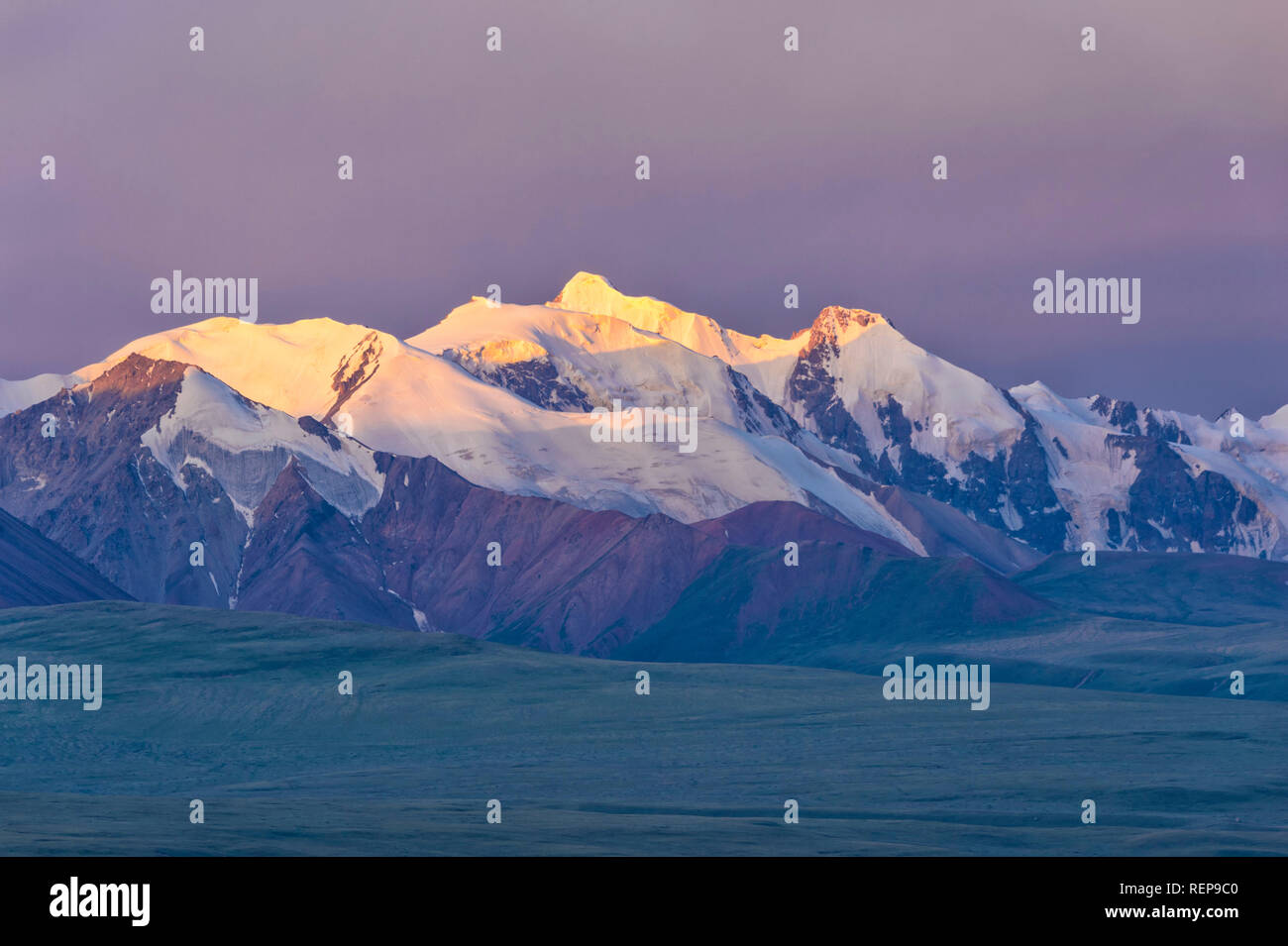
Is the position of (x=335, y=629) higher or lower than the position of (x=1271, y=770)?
higher

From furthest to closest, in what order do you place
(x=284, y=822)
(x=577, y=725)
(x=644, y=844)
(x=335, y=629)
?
(x=335, y=629) → (x=577, y=725) → (x=284, y=822) → (x=644, y=844)

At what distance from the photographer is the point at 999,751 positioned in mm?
106938

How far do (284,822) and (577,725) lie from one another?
187 ft

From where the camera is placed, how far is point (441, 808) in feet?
258

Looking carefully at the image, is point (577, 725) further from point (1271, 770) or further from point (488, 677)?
point (1271, 770)

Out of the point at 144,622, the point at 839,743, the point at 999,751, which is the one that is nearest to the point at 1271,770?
the point at 999,751
